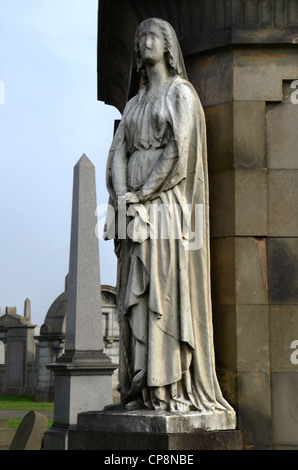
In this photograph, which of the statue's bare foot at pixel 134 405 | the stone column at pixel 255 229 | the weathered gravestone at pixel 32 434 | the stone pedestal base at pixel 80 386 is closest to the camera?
the statue's bare foot at pixel 134 405

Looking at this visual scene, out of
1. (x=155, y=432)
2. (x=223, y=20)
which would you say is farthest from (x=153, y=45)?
(x=155, y=432)

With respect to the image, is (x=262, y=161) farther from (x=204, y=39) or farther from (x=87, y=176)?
(x=87, y=176)

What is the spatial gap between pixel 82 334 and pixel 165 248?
23.4ft

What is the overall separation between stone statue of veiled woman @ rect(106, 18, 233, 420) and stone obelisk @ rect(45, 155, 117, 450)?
5841 mm

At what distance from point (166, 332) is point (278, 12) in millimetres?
2987

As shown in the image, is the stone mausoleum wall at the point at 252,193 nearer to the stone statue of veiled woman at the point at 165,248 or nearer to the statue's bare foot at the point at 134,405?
the stone statue of veiled woman at the point at 165,248

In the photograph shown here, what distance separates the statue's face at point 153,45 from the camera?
6387 mm

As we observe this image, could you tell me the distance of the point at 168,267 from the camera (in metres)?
5.94

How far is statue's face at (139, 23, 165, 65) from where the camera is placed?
639cm

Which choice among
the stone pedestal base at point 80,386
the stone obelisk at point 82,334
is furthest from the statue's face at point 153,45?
the stone pedestal base at point 80,386

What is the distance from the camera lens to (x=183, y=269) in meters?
5.92

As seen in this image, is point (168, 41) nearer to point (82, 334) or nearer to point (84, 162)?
point (82, 334)

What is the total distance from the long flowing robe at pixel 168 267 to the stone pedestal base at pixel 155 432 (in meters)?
0.14

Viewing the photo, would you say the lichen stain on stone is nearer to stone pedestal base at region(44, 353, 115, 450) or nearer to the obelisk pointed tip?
stone pedestal base at region(44, 353, 115, 450)
